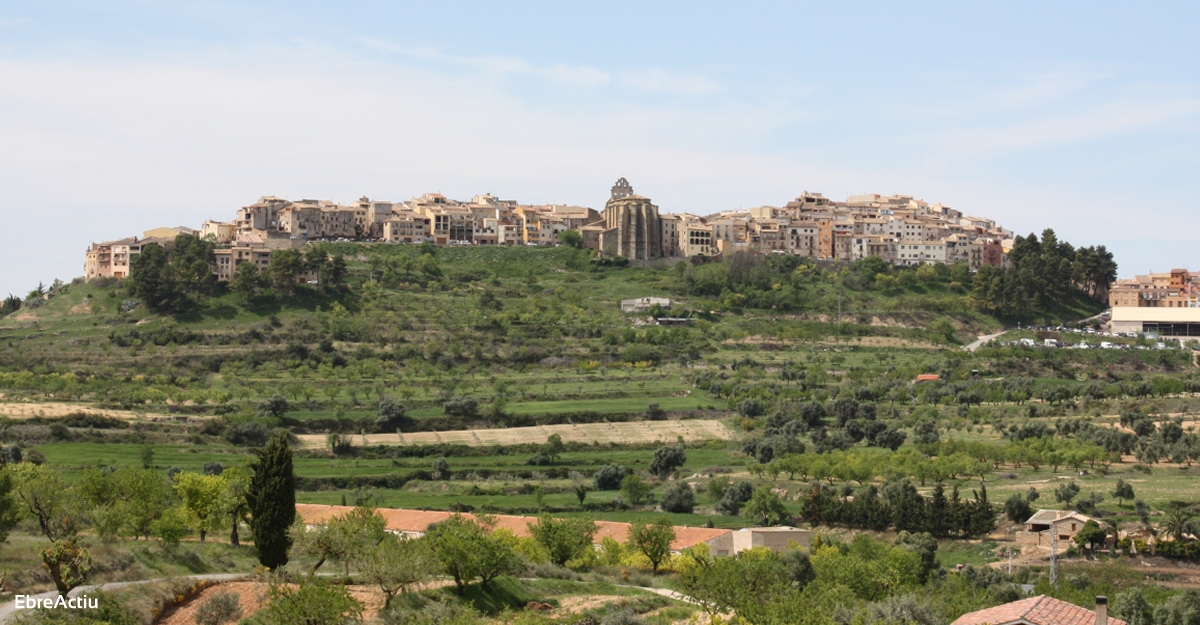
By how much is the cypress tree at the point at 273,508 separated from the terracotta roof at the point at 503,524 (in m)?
11.5

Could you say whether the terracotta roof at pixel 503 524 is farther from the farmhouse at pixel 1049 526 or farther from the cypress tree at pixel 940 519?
the farmhouse at pixel 1049 526

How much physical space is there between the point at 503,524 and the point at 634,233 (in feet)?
242

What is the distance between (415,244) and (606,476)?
5808 cm

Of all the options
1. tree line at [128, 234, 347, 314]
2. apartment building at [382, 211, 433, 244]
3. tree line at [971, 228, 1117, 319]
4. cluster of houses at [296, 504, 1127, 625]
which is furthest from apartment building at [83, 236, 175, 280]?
tree line at [971, 228, 1117, 319]

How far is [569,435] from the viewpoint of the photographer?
248 ft

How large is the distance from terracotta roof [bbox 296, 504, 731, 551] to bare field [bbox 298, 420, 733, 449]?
1944 centimetres

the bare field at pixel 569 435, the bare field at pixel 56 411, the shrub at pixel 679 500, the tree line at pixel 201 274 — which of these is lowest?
the shrub at pixel 679 500

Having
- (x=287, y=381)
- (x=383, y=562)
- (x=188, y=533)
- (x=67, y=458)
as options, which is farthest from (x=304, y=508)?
(x=287, y=381)

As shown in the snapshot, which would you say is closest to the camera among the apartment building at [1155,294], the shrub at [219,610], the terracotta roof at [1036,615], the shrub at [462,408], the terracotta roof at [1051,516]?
the terracotta roof at [1036,615]

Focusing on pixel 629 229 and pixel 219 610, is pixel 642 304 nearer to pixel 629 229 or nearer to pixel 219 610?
pixel 629 229

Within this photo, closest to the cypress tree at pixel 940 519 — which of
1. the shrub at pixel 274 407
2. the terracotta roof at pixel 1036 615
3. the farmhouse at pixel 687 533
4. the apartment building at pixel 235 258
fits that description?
the farmhouse at pixel 687 533

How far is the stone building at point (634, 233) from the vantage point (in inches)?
4806

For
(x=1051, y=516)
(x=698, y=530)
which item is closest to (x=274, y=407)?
(x=698, y=530)

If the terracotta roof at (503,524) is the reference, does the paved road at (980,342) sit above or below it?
above
